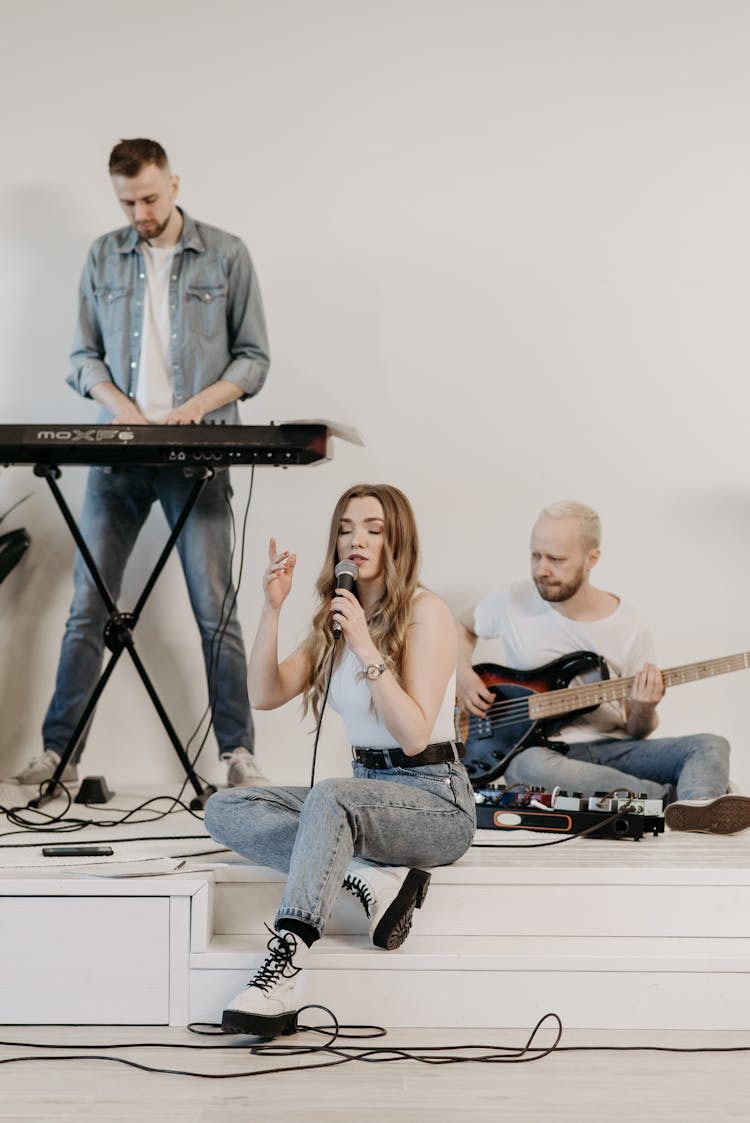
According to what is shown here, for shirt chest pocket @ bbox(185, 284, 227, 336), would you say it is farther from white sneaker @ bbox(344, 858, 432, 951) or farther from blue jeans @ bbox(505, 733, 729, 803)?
white sneaker @ bbox(344, 858, 432, 951)

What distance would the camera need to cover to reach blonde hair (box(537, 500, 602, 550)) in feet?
10.8

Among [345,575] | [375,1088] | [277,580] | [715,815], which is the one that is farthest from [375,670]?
[715,815]

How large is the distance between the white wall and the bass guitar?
2.44ft

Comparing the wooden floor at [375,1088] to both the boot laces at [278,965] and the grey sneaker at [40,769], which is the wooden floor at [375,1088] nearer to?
the boot laces at [278,965]

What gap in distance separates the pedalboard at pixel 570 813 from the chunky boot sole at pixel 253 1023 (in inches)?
34.1

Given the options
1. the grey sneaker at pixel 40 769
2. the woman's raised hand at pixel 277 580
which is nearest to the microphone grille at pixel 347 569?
the woman's raised hand at pixel 277 580

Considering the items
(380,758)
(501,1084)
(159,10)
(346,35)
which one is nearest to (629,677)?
(380,758)

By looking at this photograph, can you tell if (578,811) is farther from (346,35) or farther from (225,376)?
(346,35)

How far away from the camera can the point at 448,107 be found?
393cm

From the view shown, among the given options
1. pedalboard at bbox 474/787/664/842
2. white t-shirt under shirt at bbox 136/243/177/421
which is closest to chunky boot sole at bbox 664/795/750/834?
pedalboard at bbox 474/787/664/842

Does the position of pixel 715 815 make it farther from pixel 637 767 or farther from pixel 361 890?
pixel 361 890

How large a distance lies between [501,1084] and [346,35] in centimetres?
325

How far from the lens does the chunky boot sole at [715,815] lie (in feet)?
8.94

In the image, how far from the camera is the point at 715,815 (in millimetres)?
2736
